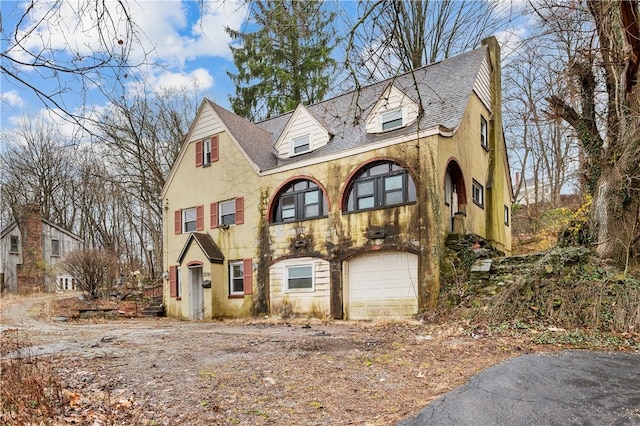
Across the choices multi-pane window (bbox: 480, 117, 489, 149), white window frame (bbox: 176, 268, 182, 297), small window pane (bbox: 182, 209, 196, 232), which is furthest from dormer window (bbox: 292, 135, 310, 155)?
white window frame (bbox: 176, 268, 182, 297)

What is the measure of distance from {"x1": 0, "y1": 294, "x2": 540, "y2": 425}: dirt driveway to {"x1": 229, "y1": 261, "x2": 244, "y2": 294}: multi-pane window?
6328 mm

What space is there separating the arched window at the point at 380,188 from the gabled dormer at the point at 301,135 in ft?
8.68

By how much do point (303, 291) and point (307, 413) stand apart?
987 centimetres

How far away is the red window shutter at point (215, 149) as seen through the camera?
56.2 ft

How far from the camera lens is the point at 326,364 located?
6152 mm

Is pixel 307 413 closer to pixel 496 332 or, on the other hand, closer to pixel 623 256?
pixel 496 332

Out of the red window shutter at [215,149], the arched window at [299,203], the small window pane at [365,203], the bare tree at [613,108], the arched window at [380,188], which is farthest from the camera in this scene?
the red window shutter at [215,149]

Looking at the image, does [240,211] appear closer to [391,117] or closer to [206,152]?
[206,152]

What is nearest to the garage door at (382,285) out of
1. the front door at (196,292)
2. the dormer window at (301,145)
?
the dormer window at (301,145)

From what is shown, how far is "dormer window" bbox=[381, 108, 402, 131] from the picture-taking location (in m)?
13.5

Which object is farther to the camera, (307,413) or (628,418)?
(307,413)

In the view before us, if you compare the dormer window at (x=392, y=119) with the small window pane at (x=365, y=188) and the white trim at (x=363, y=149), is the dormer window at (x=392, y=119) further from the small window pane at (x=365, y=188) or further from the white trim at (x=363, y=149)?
the small window pane at (x=365, y=188)

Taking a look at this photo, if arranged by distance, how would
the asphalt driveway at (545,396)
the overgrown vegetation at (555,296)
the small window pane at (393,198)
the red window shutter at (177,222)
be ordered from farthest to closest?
the red window shutter at (177,222), the small window pane at (393,198), the overgrown vegetation at (555,296), the asphalt driveway at (545,396)

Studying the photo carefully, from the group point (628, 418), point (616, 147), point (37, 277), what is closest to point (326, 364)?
point (628, 418)
